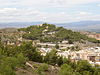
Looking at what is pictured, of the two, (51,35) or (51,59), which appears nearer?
(51,59)

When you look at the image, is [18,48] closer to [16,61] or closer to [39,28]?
[16,61]

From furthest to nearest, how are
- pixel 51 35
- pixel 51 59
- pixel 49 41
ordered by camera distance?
pixel 51 35 → pixel 49 41 → pixel 51 59

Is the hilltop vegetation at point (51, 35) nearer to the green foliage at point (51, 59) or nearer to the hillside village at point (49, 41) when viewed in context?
the hillside village at point (49, 41)

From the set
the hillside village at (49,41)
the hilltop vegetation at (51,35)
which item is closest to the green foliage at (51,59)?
the hillside village at (49,41)

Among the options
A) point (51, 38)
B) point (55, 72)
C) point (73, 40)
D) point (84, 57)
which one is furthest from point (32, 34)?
point (55, 72)

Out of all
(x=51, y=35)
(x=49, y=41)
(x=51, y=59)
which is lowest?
(x=49, y=41)

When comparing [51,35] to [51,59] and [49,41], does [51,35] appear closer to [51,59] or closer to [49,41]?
[49,41]

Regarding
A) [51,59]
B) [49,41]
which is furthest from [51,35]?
[51,59]

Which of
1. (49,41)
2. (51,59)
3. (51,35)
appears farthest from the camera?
(51,35)

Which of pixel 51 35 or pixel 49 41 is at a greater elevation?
pixel 51 35
